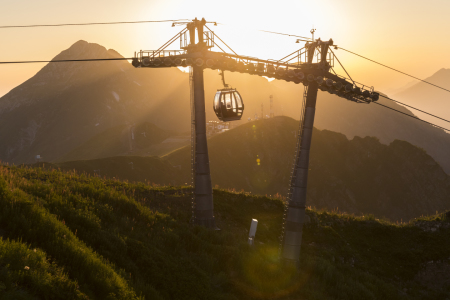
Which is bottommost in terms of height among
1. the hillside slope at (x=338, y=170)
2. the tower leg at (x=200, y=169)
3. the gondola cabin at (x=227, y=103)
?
the hillside slope at (x=338, y=170)

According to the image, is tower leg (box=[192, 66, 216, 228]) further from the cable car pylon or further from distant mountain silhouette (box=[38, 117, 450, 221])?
distant mountain silhouette (box=[38, 117, 450, 221])

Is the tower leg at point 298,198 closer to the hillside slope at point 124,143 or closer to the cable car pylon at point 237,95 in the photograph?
the cable car pylon at point 237,95

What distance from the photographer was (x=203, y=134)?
1827 centimetres

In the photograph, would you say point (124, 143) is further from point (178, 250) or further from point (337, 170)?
point (178, 250)

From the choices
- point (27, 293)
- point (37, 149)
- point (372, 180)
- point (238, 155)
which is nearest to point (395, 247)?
point (27, 293)

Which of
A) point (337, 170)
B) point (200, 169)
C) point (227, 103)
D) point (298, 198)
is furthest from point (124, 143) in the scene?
point (298, 198)

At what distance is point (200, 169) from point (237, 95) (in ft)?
15.0

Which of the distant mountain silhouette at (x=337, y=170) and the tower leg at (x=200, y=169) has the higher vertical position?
the tower leg at (x=200, y=169)

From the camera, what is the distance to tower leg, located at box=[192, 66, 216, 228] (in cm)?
1808

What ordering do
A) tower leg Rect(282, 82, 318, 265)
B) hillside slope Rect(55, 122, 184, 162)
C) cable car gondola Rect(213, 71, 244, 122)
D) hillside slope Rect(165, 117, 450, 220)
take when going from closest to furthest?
tower leg Rect(282, 82, 318, 265) → cable car gondola Rect(213, 71, 244, 122) → hillside slope Rect(165, 117, 450, 220) → hillside slope Rect(55, 122, 184, 162)

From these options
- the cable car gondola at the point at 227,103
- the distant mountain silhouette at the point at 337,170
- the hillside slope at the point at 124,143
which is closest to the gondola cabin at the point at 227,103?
the cable car gondola at the point at 227,103

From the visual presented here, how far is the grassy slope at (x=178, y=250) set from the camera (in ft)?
26.7

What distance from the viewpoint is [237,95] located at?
18438 mm

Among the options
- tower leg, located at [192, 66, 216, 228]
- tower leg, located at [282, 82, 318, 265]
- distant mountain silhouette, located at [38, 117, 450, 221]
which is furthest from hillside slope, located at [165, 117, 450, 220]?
tower leg, located at [282, 82, 318, 265]
